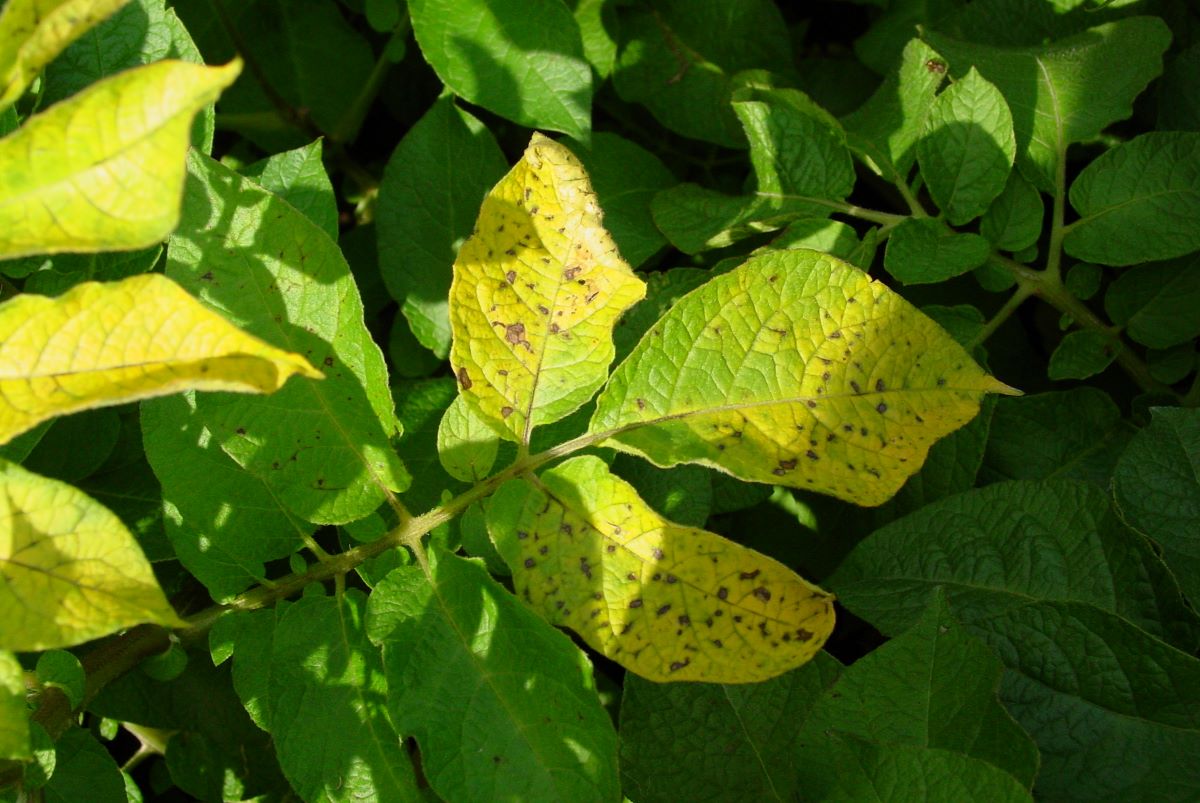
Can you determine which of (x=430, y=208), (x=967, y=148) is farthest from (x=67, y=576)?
(x=967, y=148)

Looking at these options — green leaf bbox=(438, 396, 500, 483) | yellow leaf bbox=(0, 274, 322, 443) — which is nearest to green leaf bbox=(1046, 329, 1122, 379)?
green leaf bbox=(438, 396, 500, 483)

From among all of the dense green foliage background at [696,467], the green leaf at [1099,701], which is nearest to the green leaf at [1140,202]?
the dense green foliage background at [696,467]

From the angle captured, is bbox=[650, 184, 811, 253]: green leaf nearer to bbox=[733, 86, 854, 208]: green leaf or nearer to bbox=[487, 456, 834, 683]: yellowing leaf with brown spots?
bbox=[733, 86, 854, 208]: green leaf

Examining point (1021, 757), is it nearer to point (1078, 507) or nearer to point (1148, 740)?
point (1148, 740)

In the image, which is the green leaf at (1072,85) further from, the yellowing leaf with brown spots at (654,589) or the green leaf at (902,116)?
the yellowing leaf with brown spots at (654,589)

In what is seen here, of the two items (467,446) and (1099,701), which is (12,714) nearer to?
(467,446)
